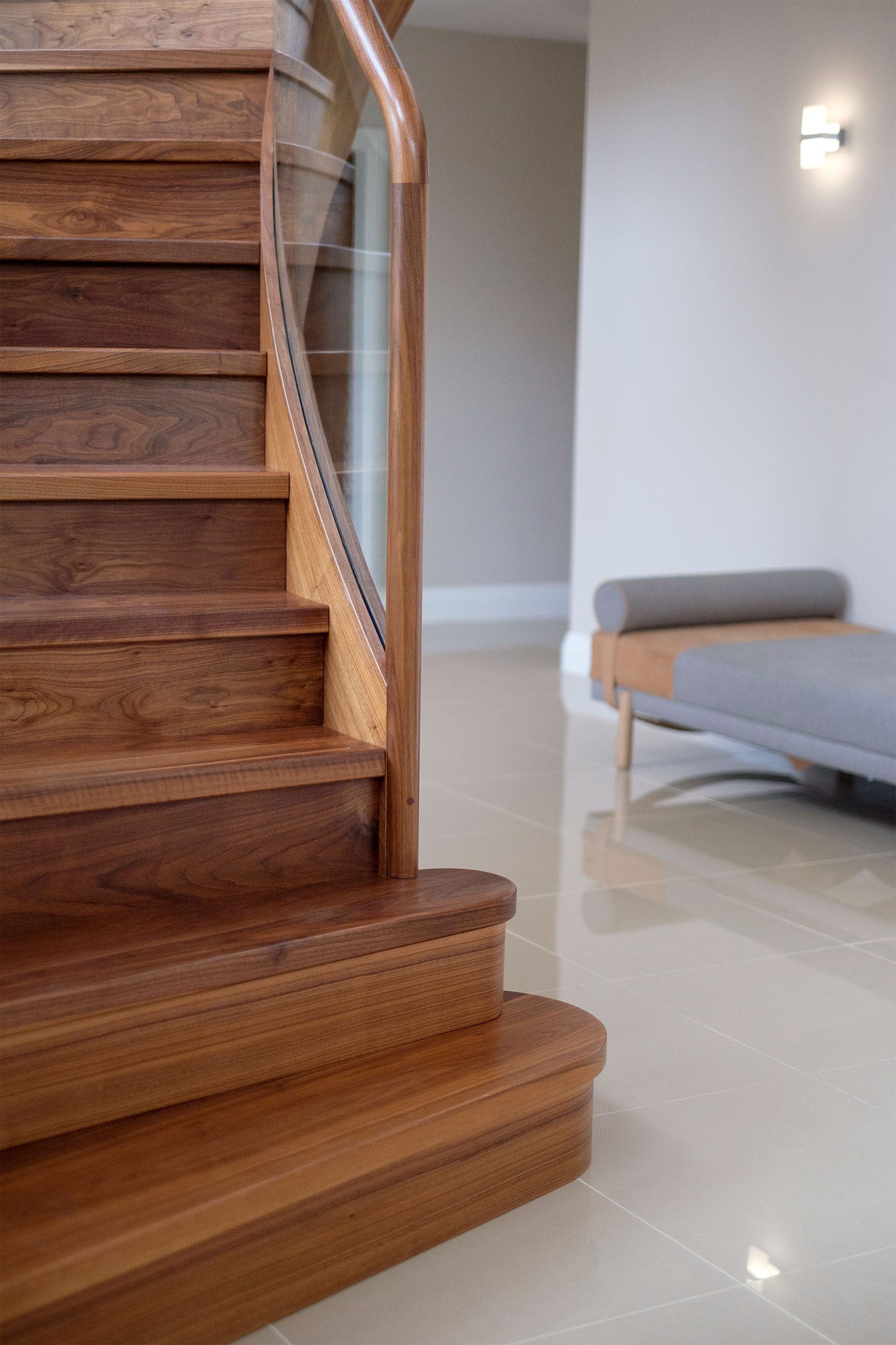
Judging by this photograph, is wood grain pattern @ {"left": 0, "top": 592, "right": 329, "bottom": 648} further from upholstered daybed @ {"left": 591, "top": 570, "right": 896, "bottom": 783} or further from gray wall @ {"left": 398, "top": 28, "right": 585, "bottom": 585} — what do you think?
gray wall @ {"left": 398, "top": 28, "right": 585, "bottom": 585}

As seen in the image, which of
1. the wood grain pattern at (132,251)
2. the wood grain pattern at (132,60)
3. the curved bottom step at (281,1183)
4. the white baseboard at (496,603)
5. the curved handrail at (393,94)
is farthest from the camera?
the white baseboard at (496,603)

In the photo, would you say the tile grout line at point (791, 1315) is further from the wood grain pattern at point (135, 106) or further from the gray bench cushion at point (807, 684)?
the wood grain pattern at point (135, 106)

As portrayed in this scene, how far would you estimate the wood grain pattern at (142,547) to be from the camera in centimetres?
216

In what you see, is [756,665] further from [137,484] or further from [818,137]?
[137,484]

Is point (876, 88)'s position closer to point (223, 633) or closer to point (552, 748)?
point (552, 748)

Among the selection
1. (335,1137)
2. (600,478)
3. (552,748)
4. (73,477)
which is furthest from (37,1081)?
(600,478)

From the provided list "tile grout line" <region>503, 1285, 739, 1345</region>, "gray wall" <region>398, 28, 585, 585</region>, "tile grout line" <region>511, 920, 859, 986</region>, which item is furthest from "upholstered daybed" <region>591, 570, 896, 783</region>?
"gray wall" <region>398, 28, 585, 585</region>

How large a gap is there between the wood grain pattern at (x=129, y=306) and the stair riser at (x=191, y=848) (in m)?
1.16

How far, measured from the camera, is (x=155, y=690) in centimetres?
203

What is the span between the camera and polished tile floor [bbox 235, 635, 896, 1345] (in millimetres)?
1591

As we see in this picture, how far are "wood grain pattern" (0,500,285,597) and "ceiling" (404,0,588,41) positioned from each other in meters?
5.38

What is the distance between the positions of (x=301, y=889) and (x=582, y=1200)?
→ 0.57 metres

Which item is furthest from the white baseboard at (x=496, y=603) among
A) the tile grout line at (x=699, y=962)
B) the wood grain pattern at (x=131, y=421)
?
the wood grain pattern at (x=131, y=421)

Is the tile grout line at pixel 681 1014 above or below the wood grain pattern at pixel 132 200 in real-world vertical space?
below
